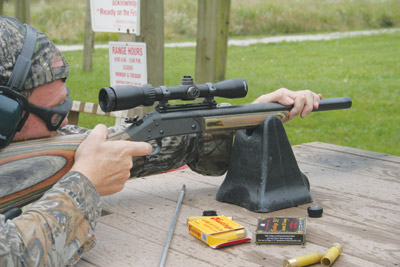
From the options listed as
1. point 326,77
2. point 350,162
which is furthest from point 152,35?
point 326,77

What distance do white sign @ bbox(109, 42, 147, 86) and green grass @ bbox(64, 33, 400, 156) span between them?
298 cm

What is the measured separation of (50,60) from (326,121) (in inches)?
229

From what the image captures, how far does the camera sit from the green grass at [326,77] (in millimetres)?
6641

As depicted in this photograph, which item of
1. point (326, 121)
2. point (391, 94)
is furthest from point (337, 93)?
point (326, 121)

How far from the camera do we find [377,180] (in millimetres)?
2629

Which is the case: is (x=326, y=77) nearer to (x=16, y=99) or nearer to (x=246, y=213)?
(x=246, y=213)

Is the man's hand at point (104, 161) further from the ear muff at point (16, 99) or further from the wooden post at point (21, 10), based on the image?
the wooden post at point (21, 10)

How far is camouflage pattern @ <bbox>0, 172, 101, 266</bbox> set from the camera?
4.65ft

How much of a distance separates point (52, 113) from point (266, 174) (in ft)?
2.93

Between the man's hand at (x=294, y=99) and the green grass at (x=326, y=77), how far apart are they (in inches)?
144

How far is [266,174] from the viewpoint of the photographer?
7.27 feet

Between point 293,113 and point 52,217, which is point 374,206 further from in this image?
point 52,217

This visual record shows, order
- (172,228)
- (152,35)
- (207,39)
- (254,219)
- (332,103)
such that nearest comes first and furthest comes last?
(172,228)
(254,219)
(332,103)
(152,35)
(207,39)

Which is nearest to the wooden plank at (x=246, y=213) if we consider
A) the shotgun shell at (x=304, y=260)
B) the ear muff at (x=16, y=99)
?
the shotgun shell at (x=304, y=260)
